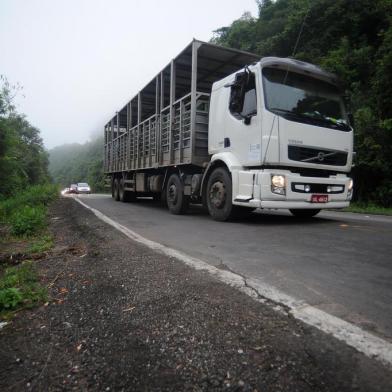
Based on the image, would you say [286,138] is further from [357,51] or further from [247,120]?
[357,51]

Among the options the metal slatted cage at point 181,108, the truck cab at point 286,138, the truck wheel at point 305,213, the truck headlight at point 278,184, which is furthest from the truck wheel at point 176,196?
the truck headlight at point 278,184

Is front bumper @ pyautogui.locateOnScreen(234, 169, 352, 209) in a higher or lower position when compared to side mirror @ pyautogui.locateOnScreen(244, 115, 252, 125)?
lower

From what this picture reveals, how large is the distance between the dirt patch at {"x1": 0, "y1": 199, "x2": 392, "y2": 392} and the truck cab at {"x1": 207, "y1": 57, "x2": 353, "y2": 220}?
3047 millimetres

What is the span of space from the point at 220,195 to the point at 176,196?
1.95 metres

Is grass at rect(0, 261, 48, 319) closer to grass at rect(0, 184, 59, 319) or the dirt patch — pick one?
grass at rect(0, 184, 59, 319)

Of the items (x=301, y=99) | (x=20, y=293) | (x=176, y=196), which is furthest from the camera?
(x=176, y=196)

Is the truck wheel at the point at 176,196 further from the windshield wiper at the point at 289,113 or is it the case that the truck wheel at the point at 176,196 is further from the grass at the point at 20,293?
the grass at the point at 20,293

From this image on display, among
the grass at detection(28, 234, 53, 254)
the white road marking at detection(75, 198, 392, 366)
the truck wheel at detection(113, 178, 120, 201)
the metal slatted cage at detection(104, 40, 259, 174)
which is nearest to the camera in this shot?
the white road marking at detection(75, 198, 392, 366)

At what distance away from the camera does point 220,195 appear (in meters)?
6.12

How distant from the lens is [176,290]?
89.6 inches

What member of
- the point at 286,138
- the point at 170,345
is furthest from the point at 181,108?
the point at 170,345

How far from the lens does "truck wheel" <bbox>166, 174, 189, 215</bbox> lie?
760 centimetres

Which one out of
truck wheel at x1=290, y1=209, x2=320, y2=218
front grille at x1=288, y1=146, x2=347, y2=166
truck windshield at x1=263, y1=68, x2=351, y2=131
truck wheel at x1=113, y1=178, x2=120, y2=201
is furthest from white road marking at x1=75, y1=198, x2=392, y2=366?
truck wheel at x1=113, y1=178, x2=120, y2=201

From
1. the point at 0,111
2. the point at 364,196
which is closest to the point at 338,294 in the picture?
the point at 364,196
